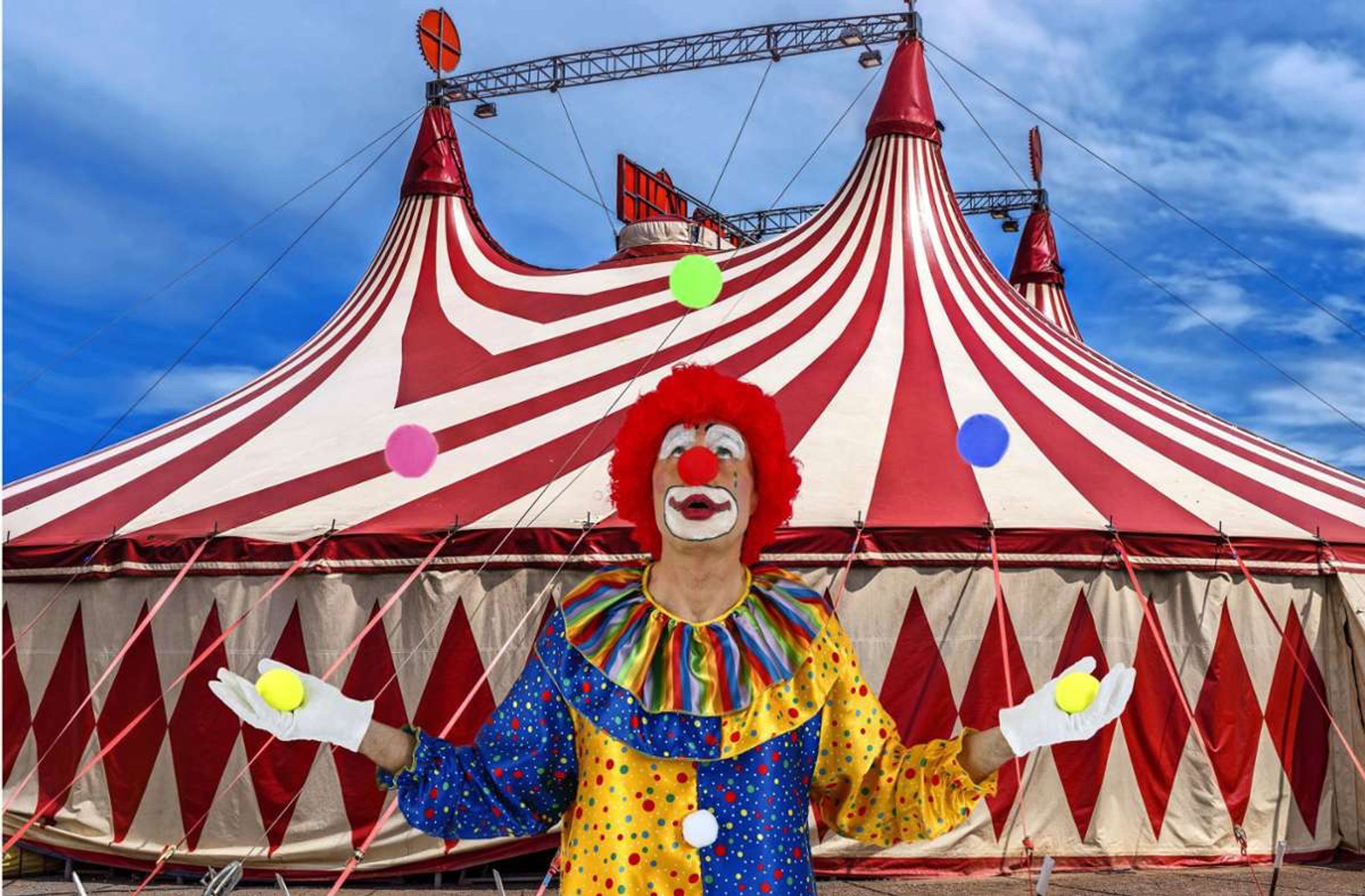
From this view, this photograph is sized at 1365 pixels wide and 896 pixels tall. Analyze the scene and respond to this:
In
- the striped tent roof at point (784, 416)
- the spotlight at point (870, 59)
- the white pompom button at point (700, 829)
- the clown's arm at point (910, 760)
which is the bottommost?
the white pompom button at point (700, 829)

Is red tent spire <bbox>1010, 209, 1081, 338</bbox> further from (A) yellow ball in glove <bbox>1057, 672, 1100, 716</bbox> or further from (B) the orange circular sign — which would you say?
(A) yellow ball in glove <bbox>1057, 672, 1100, 716</bbox>

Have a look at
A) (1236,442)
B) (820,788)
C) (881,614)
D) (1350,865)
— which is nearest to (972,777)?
(820,788)

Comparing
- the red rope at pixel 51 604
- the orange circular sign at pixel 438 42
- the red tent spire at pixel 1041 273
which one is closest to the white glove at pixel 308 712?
the red rope at pixel 51 604

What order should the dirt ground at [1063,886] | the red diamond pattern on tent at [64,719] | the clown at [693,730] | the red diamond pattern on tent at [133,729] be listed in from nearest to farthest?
the clown at [693,730], the dirt ground at [1063,886], the red diamond pattern on tent at [133,729], the red diamond pattern on tent at [64,719]

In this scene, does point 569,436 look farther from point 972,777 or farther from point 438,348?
point 972,777

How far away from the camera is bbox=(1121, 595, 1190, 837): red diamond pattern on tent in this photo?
442cm

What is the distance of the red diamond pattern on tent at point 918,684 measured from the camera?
439cm

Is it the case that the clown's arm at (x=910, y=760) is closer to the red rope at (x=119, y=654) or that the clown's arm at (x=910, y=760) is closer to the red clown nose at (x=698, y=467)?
the red clown nose at (x=698, y=467)

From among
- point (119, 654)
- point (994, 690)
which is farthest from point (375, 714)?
point (994, 690)

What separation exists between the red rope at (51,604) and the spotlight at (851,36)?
6.03 meters

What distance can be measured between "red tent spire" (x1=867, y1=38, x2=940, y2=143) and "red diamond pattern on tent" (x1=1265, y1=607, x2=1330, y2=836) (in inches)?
126

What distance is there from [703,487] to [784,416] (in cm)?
318

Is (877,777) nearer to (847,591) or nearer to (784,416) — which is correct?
(847,591)

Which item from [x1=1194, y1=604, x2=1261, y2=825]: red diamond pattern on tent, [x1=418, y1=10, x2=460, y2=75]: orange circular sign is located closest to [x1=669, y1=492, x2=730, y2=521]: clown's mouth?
[x1=1194, y1=604, x2=1261, y2=825]: red diamond pattern on tent
